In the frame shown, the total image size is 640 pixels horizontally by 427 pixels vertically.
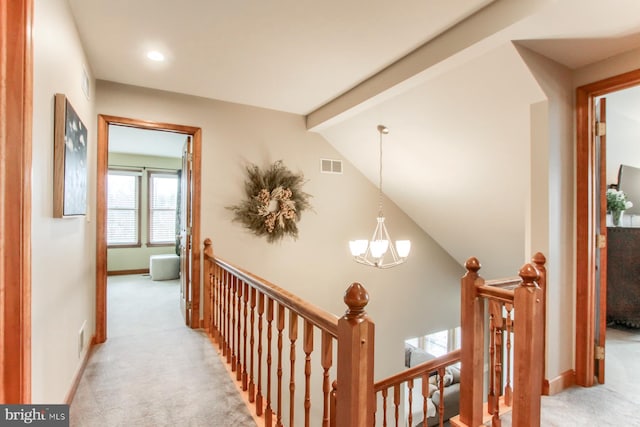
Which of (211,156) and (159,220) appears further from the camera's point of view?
(159,220)

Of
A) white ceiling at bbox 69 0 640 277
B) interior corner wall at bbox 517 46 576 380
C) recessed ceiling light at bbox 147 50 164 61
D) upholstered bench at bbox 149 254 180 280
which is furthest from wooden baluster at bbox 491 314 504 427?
upholstered bench at bbox 149 254 180 280

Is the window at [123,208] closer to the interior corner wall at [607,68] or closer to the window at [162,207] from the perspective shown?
the window at [162,207]

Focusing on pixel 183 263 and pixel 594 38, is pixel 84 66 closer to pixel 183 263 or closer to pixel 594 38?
pixel 183 263

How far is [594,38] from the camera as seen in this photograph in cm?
204

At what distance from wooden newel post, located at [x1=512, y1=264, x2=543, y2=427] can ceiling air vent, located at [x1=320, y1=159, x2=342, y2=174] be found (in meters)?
2.91

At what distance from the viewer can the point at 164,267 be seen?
6.26 metres

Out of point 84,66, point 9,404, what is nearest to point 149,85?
point 84,66

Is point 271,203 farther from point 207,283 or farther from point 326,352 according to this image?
point 326,352

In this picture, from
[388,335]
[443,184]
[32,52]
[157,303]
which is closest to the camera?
[32,52]

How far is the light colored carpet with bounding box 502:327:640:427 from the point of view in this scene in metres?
2.02

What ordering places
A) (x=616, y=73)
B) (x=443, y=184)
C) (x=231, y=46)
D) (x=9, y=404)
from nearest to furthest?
(x=9, y=404) → (x=616, y=73) → (x=231, y=46) → (x=443, y=184)

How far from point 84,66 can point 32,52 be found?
1.49 metres

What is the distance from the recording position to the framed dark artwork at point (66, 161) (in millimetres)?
1717

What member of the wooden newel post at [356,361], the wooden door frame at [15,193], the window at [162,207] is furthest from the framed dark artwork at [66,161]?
the window at [162,207]
